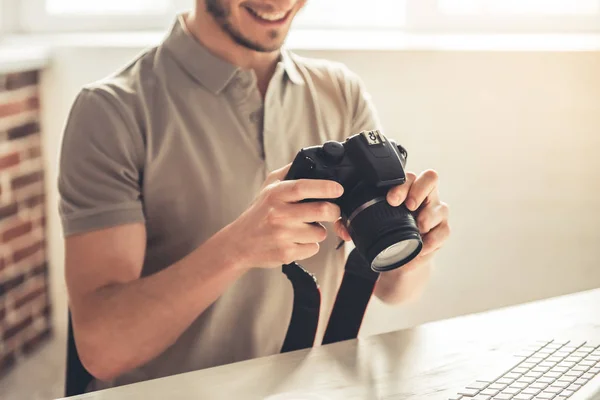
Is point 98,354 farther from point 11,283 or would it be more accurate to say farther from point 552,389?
point 11,283

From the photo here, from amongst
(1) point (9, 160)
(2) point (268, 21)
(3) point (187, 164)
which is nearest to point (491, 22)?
(2) point (268, 21)

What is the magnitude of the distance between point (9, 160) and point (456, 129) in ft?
3.59

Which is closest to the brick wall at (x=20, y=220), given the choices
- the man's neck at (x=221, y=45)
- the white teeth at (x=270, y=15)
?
the man's neck at (x=221, y=45)

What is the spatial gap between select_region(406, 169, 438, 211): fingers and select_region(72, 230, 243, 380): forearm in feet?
0.75

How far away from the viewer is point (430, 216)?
3.31ft

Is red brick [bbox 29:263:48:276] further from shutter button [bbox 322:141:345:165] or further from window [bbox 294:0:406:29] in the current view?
shutter button [bbox 322:141:345:165]

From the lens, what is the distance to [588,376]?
0.86 meters

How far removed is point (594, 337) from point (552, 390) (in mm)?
210

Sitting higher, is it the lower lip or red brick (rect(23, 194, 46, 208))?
the lower lip

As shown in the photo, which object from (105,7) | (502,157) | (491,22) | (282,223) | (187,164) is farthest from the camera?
(105,7)

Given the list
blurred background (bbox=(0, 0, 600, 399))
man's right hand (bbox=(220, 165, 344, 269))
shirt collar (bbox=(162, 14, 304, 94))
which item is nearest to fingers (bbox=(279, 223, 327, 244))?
man's right hand (bbox=(220, 165, 344, 269))

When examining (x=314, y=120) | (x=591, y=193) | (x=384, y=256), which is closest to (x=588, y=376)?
(x=384, y=256)

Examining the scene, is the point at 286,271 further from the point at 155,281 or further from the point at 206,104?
the point at 206,104

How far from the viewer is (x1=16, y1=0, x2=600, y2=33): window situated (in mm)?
2006
